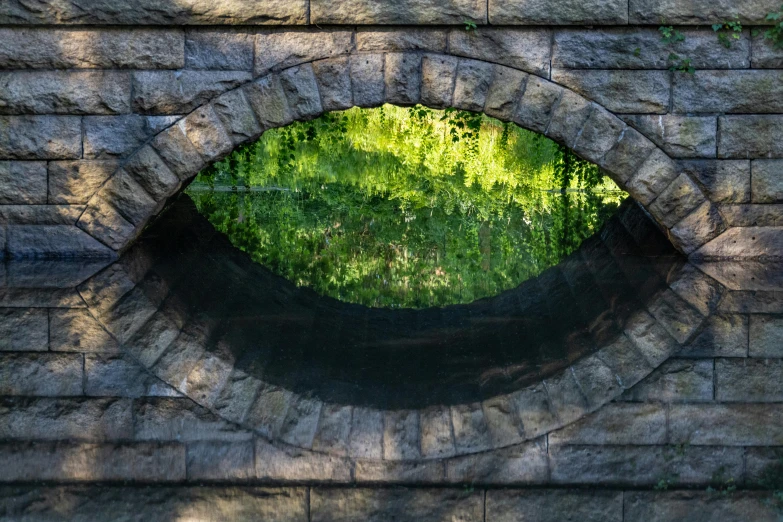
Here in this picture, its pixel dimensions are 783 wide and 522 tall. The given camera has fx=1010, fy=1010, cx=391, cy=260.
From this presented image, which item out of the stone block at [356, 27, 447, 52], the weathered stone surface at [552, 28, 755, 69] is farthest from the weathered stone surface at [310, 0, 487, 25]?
the weathered stone surface at [552, 28, 755, 69]

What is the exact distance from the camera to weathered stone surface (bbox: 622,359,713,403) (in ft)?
12.2

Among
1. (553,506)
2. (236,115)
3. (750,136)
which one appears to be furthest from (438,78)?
(553,506)

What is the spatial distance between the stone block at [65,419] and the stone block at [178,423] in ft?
0.16

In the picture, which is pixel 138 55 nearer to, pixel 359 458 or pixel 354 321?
pixel 354 321

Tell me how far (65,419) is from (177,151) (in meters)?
3.14

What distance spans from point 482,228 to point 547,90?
8.94ft

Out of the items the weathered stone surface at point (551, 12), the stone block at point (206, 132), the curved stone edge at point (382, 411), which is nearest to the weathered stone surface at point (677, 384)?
the curved stone edge at point (382, 411)

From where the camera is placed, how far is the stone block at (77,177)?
6398 millimetres

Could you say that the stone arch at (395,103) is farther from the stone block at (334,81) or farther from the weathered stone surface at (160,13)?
the weathered stone surface at (160,13)

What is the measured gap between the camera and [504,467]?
3.04 m

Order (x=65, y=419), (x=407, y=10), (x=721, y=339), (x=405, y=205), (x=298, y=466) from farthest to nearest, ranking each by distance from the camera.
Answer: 1. (x=405, y=205)
2. (x=407, y=10)
3. (x=721, y=339)
4. (x=65, y=419)
5. (x=298, y=466)

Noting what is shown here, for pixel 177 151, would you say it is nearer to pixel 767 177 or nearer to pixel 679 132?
pixel 679 132

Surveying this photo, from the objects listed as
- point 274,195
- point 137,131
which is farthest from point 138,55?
point 274,195

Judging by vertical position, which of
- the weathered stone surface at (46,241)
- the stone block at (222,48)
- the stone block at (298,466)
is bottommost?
the stone block at (298,466)
